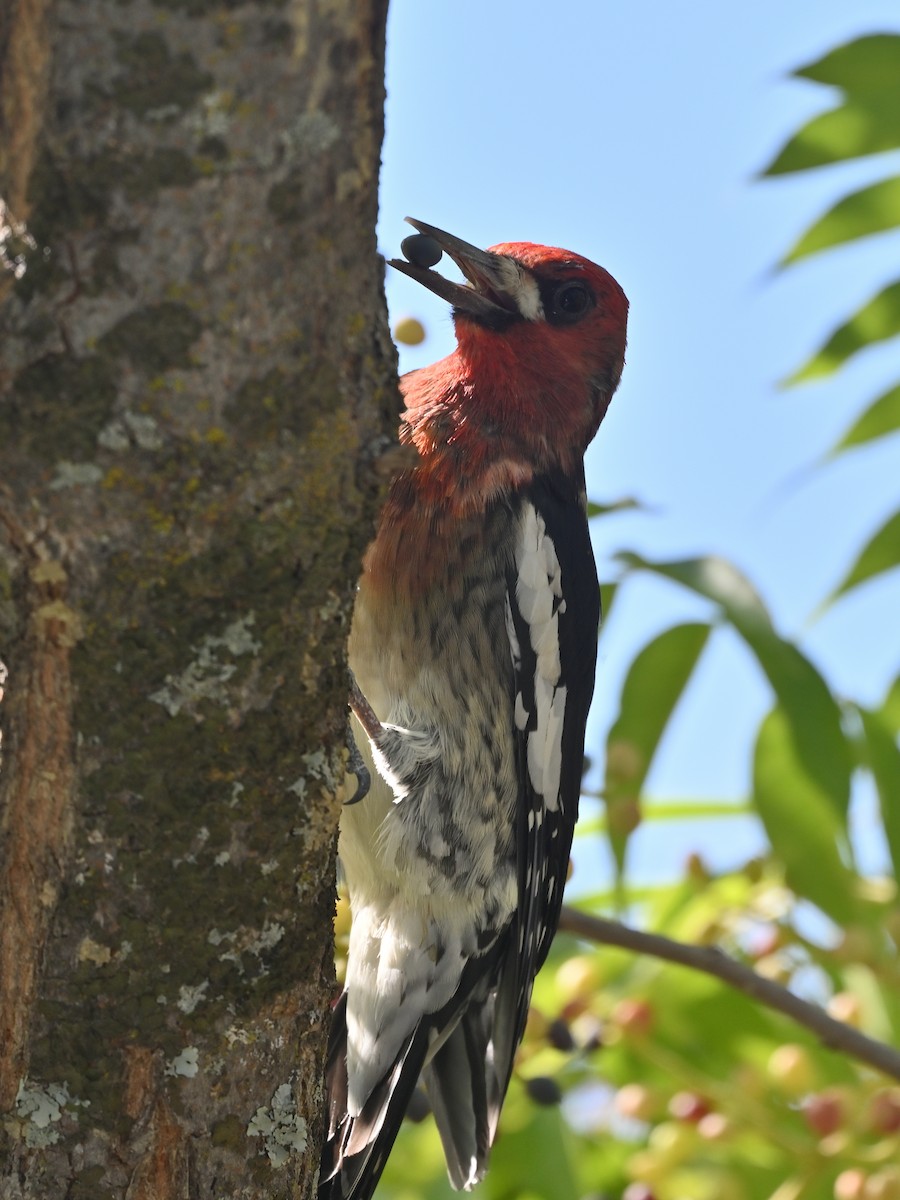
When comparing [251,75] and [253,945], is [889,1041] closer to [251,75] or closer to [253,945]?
[253,945]

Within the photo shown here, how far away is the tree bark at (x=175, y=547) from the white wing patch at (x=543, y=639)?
106 cm

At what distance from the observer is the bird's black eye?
2836mm

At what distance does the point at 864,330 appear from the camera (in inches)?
111

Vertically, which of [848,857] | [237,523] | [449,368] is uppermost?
[449,368]

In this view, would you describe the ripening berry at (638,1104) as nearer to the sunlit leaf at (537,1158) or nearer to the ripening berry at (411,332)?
the sunlit leaf at (537,1158)

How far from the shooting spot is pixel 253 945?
4.42 ft

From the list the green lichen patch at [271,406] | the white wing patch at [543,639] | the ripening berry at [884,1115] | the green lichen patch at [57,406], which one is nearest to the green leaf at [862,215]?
the white wing patch at [543,639]

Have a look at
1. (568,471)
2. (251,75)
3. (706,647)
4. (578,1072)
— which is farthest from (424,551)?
(251,75)

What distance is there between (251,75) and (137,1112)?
0.94 meters

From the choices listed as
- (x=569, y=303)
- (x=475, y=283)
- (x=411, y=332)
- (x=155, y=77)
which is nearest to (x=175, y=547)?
(x=155, y=77)

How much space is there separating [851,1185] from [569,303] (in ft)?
5.63

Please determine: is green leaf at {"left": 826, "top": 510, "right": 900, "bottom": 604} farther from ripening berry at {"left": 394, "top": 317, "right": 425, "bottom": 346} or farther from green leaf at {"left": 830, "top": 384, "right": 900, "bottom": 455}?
ripening berry at {"left": 394, "top": 317, "right": 425, "bottom": 346}

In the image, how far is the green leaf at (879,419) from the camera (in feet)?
9.54

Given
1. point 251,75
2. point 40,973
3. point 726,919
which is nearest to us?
point 251,75
